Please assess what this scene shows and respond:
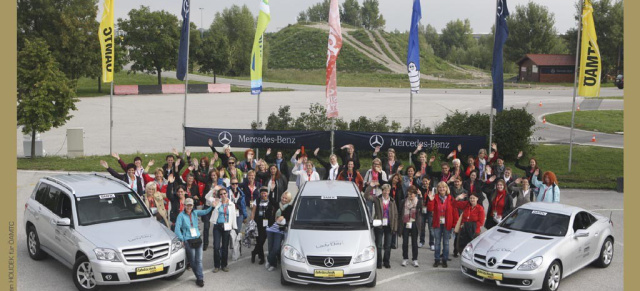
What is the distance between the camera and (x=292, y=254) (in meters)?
10.3

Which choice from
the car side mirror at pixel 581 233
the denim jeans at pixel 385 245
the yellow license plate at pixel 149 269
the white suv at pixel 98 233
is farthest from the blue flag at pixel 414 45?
the yellow license plate at pixel 149 269

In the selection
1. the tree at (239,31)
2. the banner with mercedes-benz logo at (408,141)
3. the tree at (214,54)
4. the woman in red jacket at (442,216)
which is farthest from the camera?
the tree at (239,31)

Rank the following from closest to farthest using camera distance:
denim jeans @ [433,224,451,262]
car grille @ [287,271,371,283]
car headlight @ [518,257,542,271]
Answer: car grille @ [287,271,371,283] < car headlight @ [518,257,542,271] < denim jeans @ [433,224,451,262]

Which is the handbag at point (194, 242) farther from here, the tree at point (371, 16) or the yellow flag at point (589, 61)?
the tree at point (371, 16)

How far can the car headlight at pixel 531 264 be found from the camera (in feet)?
33.4

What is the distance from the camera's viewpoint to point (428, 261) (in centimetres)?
1244

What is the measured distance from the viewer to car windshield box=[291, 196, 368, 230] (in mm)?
11062

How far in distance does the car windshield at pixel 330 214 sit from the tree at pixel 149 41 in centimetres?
5497

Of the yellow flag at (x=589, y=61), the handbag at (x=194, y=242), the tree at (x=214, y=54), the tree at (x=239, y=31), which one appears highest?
the tree at (x=239, y=31)

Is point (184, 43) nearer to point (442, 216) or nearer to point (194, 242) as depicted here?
point (194, 242)

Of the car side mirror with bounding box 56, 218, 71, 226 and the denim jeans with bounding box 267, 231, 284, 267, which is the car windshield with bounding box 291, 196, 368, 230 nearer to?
the denim jeans with bounding box 267, 231, 284, 267

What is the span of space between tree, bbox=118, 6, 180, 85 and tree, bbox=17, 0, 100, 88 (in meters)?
5.06

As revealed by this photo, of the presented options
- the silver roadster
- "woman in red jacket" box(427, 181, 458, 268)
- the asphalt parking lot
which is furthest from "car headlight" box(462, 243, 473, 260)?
"woman in red jacket" box(427, 181, 458, 268)

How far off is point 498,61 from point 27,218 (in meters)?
14.2
